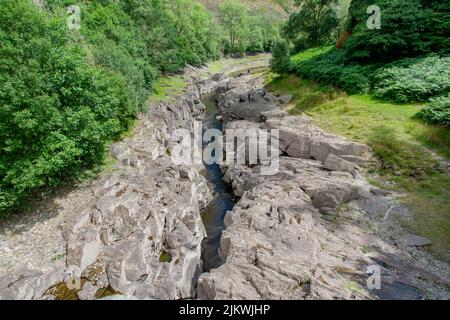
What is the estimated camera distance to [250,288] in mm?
10516

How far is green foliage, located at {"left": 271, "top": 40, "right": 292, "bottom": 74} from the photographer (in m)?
40.8

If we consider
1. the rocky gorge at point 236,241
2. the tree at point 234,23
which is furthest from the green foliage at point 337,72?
the tree at point 234,23

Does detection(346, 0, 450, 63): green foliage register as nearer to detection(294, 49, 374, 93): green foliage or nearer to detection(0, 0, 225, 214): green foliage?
detection(294, 49, 374, 93): green foliage

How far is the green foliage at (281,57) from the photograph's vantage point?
4075 centimetres

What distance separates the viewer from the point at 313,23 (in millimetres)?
57188

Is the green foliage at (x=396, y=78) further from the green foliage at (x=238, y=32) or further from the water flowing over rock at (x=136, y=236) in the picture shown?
the green foliage at (x=238, y=32)

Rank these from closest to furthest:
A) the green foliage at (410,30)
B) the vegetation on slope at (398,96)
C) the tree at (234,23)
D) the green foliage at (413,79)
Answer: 1. the vegetation on slope at (398,96)
2. the green foliage at (413,79)
3. the green foliage at (410,30)
4. the tree at (234,23)

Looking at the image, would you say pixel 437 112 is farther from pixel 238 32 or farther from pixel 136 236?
pixel 238 32

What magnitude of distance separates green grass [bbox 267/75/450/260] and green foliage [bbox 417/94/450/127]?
0.60 m

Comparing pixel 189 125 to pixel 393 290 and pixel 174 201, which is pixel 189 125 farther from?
pixel 393 290

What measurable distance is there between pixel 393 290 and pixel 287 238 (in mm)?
4635

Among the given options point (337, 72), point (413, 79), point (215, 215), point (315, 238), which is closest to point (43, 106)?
point (215, 215)

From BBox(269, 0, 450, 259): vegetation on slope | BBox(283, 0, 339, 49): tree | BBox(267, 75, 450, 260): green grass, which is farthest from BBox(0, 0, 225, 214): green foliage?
BBox(283, 0, 339, 49): tree

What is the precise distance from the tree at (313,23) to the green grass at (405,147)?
1359 inches
